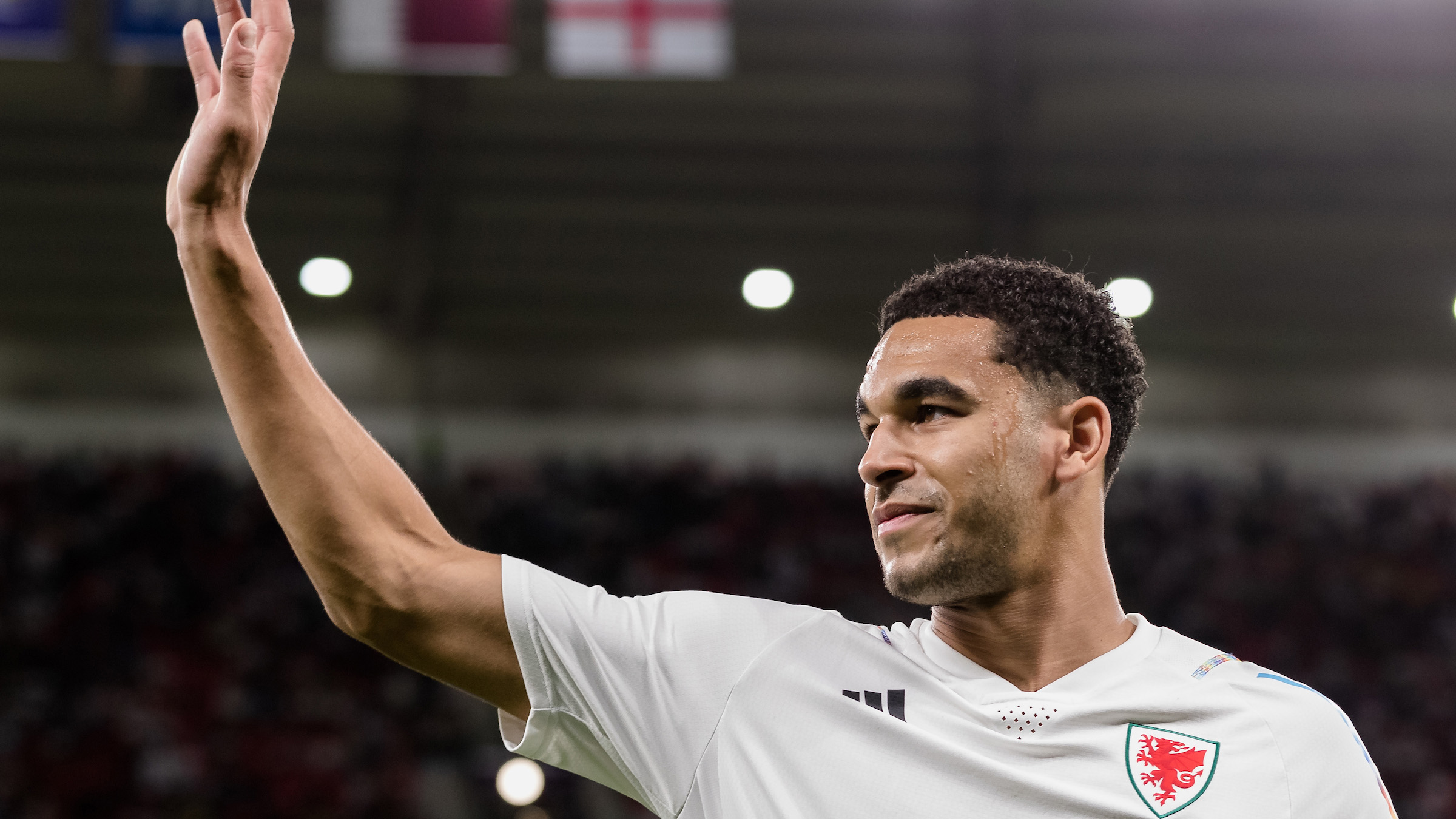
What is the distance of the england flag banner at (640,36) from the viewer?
671cm

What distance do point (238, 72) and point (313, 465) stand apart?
0.48m

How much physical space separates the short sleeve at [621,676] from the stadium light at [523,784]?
7.15 m

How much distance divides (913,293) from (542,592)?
2.43 feet

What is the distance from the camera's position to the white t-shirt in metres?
1.51

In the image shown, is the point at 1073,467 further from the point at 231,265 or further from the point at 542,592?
the point at 231,265

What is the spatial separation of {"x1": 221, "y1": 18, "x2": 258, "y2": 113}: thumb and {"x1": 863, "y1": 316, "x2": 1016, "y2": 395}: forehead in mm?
874

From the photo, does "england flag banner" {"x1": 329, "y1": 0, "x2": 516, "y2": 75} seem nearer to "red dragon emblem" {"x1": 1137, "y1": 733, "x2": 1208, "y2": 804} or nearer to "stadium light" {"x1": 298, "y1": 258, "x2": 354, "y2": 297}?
"red dragon emblem" {"x1": 1137, "y1": 733, "x2": 1208, "y2": 804}

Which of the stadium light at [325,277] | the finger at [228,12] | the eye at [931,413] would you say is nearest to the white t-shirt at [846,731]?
the eye at [931,413]

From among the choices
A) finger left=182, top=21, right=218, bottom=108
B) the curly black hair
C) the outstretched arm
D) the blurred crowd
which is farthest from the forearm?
the blurred crowd

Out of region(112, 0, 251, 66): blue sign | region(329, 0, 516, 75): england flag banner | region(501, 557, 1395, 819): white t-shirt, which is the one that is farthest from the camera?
region(329, 0, 516, 75): england flag banner

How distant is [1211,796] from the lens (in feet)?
5.02

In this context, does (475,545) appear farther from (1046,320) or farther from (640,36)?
(1046,320)

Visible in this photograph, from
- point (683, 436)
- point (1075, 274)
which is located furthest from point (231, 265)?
point (683, 436)

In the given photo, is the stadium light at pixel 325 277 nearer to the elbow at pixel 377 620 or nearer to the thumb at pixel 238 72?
the thumb at pixel 238 72
